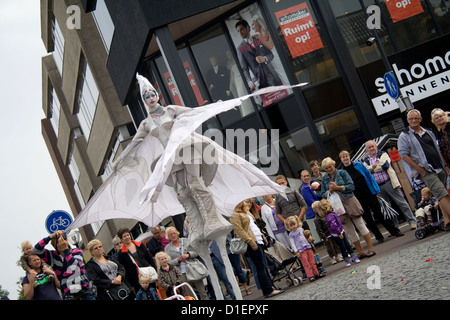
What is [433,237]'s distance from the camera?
34.1 feet

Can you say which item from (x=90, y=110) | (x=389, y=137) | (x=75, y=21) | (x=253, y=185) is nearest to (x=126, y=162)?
(x=253, y=185)

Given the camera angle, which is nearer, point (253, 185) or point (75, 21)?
point (253, 185)

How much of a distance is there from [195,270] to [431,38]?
43.0 feet

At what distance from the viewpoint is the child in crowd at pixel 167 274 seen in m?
10.5

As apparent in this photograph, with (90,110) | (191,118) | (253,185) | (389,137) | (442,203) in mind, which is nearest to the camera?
(191,118)

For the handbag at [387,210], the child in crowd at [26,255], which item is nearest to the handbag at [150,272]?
the child in crowd at [26,255]

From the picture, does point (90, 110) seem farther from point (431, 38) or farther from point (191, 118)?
point (191, 118)

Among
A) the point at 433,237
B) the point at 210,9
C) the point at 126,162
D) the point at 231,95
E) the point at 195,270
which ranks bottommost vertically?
the point at 433,237

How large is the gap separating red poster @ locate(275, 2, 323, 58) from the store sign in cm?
161

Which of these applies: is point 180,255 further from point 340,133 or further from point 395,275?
point 340,133

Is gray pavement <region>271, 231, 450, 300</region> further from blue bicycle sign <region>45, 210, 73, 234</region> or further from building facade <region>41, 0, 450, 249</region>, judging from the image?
building facade <region>41, 0, 450, 249</region>

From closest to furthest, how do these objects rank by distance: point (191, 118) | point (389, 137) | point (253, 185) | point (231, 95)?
point (191, 118)
point (253, 185)
point (389, 137)
point (231, 95)

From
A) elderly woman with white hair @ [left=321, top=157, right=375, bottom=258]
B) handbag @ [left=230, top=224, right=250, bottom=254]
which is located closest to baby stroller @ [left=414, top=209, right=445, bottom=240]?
elderly woman with white hair @ [left=321, top=157, right=375, bottom=258]

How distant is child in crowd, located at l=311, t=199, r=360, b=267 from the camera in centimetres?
1140
